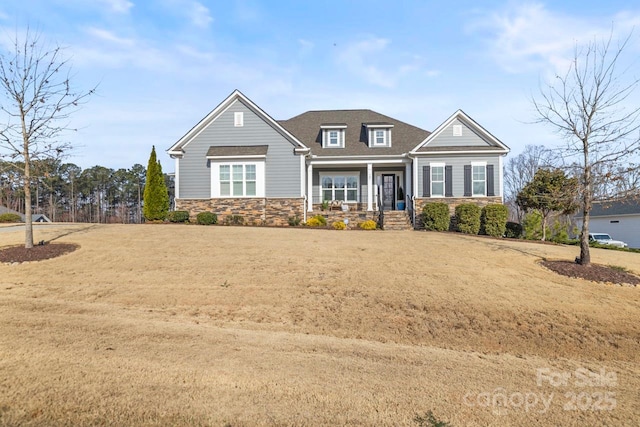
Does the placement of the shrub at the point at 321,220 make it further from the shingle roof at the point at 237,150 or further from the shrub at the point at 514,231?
the shrub at the point at 514,231

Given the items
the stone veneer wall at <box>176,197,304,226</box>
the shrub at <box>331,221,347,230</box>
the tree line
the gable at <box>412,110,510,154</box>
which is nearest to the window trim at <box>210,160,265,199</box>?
the stone veneer wall at <box>176,197,304,226</box>

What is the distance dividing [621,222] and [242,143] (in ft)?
104

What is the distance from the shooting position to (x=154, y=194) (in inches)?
766

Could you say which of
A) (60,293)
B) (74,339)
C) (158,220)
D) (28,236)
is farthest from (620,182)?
(158,220)

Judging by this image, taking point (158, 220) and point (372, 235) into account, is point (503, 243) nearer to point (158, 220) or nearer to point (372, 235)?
point (372, 235)

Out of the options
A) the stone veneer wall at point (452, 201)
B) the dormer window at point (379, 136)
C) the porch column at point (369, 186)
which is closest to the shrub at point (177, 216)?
the porch column at point (369, 186)

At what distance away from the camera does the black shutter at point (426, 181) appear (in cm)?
2098

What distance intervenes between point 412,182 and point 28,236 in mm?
17095

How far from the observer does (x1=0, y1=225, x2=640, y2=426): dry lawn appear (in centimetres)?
383

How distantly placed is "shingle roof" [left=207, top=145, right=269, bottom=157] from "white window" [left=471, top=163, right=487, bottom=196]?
11.0 meters

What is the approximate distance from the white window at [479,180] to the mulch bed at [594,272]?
9.54 m

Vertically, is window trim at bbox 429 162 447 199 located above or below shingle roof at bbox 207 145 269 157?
below

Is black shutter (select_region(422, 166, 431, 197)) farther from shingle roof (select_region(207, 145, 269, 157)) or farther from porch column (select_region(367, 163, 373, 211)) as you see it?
shingle roof (select_region(207, 145, 269, 157))

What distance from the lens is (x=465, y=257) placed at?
39.5 feet
